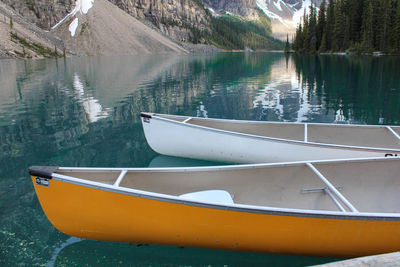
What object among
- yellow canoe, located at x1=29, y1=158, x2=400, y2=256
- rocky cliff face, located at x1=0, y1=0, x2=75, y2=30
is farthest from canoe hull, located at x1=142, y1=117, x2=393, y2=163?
rocky cliff face, located at x1=0, y1=0, x2=75, y2=30

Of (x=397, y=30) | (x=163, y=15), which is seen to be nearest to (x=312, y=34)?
(x=397, y=30)

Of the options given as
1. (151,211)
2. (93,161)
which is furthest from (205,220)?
(93,161)

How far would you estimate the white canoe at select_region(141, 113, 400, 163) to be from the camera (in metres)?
8.60

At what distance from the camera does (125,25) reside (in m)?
130

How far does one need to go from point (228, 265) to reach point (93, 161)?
655 cm

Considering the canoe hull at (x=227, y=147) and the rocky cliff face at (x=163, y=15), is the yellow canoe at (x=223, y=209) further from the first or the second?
the rocky cliff face at (x=163, y=15)

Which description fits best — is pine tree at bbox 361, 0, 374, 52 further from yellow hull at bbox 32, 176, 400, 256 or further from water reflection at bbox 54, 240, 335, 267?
water reflection at bbox 54, 240, 335, 267

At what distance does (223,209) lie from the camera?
4.58 m

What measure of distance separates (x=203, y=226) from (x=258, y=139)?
4.58 m

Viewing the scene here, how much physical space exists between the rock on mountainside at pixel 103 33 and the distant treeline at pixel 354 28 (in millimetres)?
64417

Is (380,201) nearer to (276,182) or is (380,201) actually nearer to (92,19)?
(276,182)

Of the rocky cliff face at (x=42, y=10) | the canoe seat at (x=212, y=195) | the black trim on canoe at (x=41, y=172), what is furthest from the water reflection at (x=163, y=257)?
the rocky cliff face at (x=42, y=10)

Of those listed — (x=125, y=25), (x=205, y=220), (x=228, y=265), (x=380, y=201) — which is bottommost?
(x=228, y=265)

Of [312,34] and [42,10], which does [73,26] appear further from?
[312,34]
